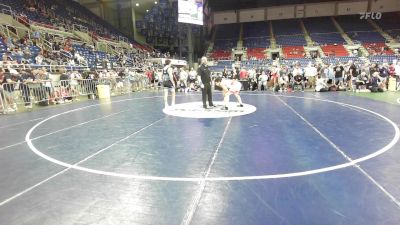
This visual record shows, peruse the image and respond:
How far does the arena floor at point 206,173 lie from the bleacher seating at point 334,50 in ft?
98.7

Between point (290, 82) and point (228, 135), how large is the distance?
13.0 m

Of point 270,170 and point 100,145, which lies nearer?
point 270,170

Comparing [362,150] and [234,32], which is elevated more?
[234,32]

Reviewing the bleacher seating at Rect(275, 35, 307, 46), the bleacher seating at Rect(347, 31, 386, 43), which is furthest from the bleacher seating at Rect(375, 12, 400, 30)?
the bleacher seating at Rect(275, 35, 307, 46)

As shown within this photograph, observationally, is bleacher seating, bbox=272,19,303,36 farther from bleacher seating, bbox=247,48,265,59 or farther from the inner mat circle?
the inner mat circle

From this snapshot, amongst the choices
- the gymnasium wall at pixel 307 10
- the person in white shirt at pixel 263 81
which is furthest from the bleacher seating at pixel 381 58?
the person in white shirt at pixel 263 81

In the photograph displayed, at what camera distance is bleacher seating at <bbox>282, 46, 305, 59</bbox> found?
35656 millimetres

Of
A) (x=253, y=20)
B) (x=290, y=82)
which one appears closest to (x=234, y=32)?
(x=253, y=20)

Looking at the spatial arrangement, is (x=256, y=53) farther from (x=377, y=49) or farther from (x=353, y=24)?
(x=353, y=24)

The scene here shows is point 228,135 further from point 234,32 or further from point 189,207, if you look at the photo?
point 234,32

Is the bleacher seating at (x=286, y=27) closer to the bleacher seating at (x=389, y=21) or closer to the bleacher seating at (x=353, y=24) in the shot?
the bleacher seating at (x=353, y=24)

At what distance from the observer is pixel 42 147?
579cm

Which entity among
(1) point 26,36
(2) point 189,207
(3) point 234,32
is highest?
(3) point 234,32

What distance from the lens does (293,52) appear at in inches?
1438
